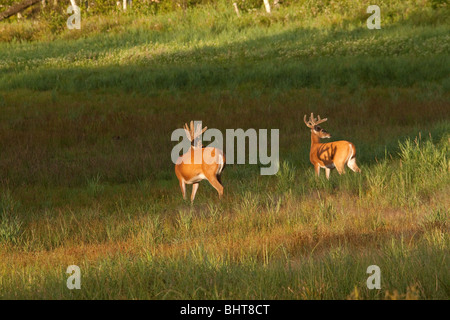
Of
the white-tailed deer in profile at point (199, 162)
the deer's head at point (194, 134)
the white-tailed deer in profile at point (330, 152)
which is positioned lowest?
the white-tailed deer in profile at point (199, 162)

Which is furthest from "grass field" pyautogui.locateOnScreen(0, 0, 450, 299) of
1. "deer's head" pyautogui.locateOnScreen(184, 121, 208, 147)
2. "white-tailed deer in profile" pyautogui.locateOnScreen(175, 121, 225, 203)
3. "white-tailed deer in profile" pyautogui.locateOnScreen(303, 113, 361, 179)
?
"deer's head" pyautogui.locateOnScreen(184, 121, 208, 147)

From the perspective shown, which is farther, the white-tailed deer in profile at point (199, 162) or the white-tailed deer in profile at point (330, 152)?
the white-tailed deer in profile at point (330, 152)

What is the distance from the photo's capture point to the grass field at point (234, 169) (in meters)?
4.71

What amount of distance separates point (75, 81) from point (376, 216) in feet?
57.8

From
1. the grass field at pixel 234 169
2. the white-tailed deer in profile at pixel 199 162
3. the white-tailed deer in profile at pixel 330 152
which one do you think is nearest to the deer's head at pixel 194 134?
the white-tailed deer in profile at pixel 199 162

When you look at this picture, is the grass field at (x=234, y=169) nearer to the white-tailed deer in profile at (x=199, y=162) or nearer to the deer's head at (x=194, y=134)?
the white-tailed deer in profile at (x=199, y=162)

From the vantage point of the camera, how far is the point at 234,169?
418 inches

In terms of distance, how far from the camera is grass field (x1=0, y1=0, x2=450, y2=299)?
4711 millimetres

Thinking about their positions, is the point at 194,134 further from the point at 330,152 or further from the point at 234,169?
the point at 234,169

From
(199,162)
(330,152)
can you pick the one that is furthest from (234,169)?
(199,162)

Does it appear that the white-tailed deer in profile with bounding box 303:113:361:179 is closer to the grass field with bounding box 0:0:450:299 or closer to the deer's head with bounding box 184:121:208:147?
the grass field with bounding box 0:0:450:299

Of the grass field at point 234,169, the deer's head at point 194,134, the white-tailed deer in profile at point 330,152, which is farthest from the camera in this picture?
the white-tailed deer in profile at point 330,152

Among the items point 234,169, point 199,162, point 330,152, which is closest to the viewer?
point 199,162

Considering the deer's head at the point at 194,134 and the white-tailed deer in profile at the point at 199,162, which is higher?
the deer's head at the point at 194,134
